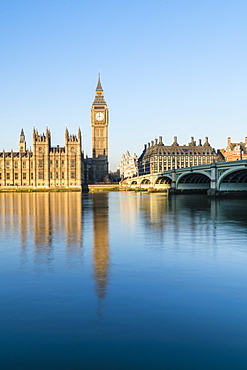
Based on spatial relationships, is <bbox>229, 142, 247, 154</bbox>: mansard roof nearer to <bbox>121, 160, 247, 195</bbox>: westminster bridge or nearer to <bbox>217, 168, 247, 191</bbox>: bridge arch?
<bbox>121, 160, 247, 195</bbox>: westminster bridge

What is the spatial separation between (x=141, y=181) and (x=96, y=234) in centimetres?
13851

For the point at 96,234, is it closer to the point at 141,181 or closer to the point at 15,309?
the point at 15,309

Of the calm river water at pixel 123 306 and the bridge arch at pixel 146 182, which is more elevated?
the bridge arch at pixel 146 182

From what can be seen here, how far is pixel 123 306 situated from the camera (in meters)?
9.59

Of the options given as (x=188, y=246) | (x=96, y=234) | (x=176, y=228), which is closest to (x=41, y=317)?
(x=188, y=246)

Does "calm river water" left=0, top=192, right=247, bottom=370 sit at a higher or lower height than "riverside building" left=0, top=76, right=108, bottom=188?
lower

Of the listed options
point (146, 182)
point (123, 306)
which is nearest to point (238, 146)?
point (146, 182)

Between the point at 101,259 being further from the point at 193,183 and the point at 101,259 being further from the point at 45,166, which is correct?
the point at 45,166

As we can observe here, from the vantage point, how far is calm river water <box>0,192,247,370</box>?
7086mm

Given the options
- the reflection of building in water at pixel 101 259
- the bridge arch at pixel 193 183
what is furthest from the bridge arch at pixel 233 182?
Answer: the reflection of building in water at pixel 101 259

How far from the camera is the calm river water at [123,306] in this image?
709 cm

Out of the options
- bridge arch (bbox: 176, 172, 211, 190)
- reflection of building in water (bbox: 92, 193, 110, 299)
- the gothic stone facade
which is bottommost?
reflection of building in water (bbox: 92, 193, 110, 299)

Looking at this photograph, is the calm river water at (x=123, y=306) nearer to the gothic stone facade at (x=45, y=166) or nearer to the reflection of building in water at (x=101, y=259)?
the reflection of building in water at (x=101, y=259)

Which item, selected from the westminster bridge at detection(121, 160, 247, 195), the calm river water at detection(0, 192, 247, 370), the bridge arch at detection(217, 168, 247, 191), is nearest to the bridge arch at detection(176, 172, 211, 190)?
the westminster bridge at detection(121, 160, 247, 195)
